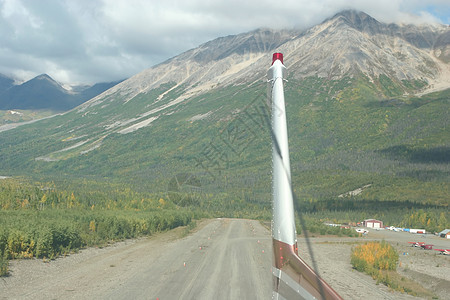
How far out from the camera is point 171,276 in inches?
1049

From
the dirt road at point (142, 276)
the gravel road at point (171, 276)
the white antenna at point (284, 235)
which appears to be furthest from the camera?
the gravel road at point (171, 276)

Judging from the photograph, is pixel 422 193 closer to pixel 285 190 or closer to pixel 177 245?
pixel 177 245

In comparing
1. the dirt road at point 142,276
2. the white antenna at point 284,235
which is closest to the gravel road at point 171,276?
the dirt road at point 142,276

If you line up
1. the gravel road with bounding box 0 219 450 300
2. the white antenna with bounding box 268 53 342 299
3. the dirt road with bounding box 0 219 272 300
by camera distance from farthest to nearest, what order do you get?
the gravel road with bounding box 0 219 450 300 → the dirt road with bounding box 0 219 272 300 → the white antenna with bounding box 268 53 342 299

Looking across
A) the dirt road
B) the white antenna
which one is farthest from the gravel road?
the white antenna

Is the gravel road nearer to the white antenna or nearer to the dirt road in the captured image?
the dirt road

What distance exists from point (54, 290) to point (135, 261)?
12.0m

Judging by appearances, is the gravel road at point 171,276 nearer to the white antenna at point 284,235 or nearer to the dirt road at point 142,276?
the dirt road at point 142,276

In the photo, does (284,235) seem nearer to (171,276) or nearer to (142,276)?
(171,276)

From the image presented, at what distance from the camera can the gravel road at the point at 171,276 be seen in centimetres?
2164

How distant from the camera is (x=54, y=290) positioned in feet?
70.9

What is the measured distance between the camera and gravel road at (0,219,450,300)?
21.6 meters

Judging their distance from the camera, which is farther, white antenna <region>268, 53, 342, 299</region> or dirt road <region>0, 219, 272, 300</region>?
dirt road <region>0, 219, 272, 300</region>

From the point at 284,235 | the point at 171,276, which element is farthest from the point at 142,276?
the point at 284,235
